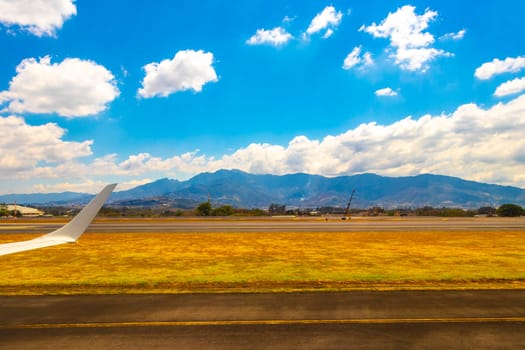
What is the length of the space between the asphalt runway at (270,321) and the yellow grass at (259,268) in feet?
5.11

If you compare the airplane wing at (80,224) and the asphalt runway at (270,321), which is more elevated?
the airplane wing at (80,224)

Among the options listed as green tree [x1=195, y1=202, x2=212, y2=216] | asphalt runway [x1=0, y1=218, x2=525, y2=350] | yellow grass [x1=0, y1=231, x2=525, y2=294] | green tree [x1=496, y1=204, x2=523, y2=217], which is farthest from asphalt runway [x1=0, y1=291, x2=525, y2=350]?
green tree [x1=496, y1=204, x2=523, y2=217]

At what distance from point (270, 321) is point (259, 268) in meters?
8.11

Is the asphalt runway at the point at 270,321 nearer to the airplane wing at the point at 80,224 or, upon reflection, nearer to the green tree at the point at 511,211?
the airplane wing at the point at 80,224

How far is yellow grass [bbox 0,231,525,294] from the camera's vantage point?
556 inches

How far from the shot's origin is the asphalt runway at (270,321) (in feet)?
27.6

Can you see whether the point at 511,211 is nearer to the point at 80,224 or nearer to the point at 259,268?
the point at 259,268

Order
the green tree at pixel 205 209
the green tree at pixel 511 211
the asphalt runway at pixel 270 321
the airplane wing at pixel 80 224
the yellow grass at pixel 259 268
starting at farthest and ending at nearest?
the green tree at pixel 205 209, the green tree at pixel 511 211, the yellow grass at pixel 259 268, the airplane wing at pixel 80 224, the asphalt runway at pixel 270 321

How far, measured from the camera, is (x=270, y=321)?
982 cm

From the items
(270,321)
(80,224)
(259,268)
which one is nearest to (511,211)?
(259,268)

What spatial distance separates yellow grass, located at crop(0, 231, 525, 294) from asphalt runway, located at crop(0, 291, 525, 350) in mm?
1558

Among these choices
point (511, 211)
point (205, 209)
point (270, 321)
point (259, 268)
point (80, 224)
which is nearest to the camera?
point (270, 321)

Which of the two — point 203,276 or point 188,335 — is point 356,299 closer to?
point 188,335

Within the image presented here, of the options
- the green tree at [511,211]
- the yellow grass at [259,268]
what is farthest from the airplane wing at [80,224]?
the green tree at [511,211]
